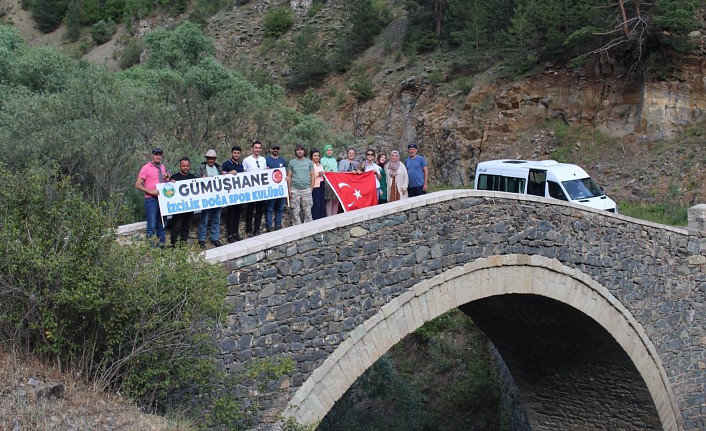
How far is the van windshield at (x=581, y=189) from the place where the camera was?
15.4 metres

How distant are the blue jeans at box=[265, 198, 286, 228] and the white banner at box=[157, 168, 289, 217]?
0.14 meters

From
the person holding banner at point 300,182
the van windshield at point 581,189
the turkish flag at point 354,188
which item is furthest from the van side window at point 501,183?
the person holding banner at point 300,182

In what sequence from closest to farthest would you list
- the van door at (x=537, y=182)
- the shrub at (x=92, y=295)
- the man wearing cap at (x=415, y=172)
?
the shrub at (x=92, y=295)
the man wearing cap at (x=415, y=172)
the van door at (x=537, y=182)

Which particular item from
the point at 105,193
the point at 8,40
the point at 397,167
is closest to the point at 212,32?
the point at 8,40

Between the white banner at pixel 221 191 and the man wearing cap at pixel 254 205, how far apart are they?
6.0 inches

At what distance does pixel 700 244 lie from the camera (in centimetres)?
1310

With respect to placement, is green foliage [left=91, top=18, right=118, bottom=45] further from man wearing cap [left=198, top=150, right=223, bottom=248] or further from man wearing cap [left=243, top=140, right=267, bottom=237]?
man wearing cap [left=198, top=150, right=223, bottom=248]

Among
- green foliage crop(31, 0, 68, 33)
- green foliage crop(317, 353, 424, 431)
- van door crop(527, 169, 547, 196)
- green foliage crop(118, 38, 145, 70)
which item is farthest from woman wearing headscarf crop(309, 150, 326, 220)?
green foliage crop(31, 0, 68, 33)

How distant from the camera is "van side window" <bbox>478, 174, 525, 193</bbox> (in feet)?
53.3

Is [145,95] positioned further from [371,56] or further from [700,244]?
[371,56]

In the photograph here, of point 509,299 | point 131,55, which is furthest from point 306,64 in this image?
point 509,299

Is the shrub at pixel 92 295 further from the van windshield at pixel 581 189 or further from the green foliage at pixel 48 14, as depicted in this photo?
the green foliage at pixel 48 14

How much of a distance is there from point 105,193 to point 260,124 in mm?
7397

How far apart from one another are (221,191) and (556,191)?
8740 millimetres
